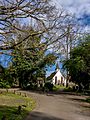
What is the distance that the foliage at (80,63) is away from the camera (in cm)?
6250

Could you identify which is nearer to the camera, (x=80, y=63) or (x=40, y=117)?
(x=40, y=117)

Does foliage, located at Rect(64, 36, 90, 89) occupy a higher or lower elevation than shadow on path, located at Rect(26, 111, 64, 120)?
higher

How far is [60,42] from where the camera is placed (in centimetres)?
1933

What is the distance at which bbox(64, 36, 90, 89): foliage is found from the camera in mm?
62500

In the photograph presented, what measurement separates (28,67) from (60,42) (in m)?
49.2

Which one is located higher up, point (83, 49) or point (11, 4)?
point (83, 49)

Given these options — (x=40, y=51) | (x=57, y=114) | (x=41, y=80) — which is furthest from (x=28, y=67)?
(x=40, y=51)

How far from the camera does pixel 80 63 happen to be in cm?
6203

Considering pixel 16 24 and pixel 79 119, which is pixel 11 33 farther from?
pixel 79 119

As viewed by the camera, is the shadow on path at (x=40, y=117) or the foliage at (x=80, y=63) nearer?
the shadow on path at (x=40, y=117)

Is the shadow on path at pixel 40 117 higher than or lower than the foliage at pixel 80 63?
lower

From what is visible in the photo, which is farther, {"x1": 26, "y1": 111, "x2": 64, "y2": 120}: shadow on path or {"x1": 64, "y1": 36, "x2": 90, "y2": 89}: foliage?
{"x1": 64, "y1": 36, "x2": 90, "y2": 89}: foliage

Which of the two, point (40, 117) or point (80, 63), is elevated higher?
point (80, 63)

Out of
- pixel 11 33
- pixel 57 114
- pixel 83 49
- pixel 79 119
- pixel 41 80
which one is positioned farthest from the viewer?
pixel 41 80
